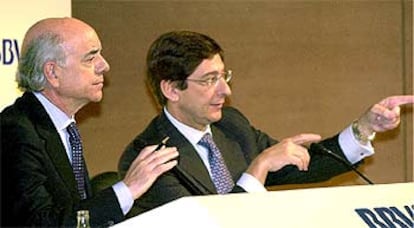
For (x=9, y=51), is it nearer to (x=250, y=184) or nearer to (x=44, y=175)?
(x=44, y=175)

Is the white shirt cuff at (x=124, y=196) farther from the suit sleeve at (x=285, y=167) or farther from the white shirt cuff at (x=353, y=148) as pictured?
the white shirt cuff at (x=353, y=148)

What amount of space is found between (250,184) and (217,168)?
1.08ft

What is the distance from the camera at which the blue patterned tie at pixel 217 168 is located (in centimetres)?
262

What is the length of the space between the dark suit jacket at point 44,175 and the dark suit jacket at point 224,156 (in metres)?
0.25

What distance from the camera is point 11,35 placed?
2.98 m

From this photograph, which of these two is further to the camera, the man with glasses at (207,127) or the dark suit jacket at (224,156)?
the man with glasses at (207,127)

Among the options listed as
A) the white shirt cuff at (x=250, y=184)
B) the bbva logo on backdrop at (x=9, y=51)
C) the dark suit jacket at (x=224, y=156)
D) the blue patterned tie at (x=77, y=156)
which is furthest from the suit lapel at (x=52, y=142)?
the bbva logo on backdrop at (x=9, y=51)

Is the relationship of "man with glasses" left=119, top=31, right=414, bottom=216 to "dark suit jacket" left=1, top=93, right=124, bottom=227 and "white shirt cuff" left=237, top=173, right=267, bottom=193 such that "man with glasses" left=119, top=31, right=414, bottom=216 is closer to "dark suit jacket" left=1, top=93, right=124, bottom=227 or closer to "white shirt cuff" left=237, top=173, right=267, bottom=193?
"white shirt cuff" left=237, top=173, right=267, bottom=193

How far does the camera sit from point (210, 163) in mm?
2680

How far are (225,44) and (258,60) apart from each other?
0.19 metres

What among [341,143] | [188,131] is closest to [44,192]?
[188,131]

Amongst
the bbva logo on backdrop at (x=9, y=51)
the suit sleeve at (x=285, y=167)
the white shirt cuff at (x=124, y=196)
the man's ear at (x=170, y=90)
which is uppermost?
the bbva logo on backdrop at (x=9, y=51)

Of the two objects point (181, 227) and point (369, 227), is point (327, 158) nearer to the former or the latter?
point (369, 227)

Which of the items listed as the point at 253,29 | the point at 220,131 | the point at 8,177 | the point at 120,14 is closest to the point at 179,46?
the point at 220,131
